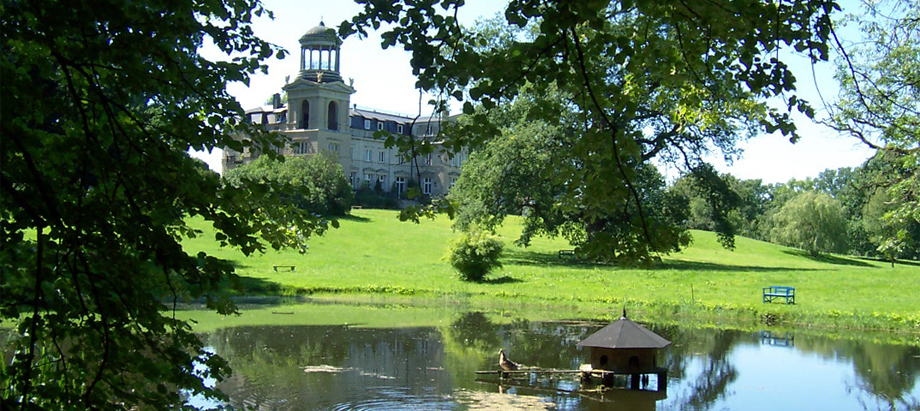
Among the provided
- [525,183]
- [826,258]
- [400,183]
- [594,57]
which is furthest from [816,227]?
[594,57]

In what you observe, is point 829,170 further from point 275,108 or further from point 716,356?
point 716,356

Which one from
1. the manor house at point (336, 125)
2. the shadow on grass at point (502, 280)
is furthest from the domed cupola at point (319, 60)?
the shadow on grass at point (502, 280)

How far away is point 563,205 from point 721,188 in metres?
36.7

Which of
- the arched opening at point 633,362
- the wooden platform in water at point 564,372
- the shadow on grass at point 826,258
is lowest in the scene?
the wooden platform in water at point 564,372

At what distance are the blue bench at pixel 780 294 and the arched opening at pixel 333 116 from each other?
65.2 meters

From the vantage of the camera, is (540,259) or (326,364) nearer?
(326,364)

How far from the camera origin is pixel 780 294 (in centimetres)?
2883

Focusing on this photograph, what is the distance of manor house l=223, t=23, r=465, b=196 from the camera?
85.8m

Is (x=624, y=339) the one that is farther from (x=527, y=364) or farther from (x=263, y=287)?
(x=263, y=287)

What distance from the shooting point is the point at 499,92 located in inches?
215

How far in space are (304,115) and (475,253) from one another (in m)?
59.3

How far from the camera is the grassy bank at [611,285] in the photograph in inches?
1010

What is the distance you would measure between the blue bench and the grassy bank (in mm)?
334

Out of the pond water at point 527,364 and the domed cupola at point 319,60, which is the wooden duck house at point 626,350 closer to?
the pond water at point 527,364
